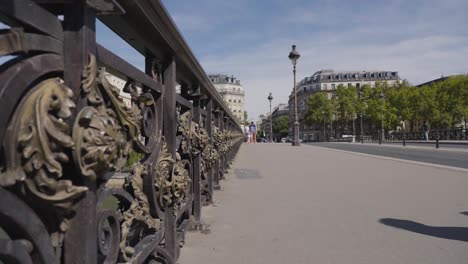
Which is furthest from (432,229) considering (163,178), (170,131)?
(163,178)

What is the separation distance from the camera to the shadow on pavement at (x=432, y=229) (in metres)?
4.68

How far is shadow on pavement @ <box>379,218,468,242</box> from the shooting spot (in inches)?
184

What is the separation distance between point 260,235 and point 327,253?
3.06ft

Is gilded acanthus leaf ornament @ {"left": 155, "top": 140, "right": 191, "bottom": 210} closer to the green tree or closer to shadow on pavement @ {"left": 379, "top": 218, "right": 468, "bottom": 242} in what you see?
shadow on pavement @ {"left": 379, "top": 218, "right": 468, "bottom": 242}

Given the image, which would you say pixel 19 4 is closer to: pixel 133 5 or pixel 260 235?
pixel 133 5

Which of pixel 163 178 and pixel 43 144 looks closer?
pixel 43 144

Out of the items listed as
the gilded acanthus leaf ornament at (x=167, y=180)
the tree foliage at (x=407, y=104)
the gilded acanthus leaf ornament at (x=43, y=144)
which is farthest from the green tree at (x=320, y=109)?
the gilded acanthus leaf ornament at (x=43, y=144)

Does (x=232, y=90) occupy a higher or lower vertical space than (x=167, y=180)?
higher

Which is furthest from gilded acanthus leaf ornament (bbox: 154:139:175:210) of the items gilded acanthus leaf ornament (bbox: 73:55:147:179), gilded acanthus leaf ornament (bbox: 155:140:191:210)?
gilded acanthus leaf ornament (bbox: 73:55:147:179)

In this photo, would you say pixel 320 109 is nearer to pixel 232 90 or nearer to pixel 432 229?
pixel 232 90

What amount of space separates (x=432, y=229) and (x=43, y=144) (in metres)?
5.07

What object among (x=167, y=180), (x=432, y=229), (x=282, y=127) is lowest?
(x=432, y=229)

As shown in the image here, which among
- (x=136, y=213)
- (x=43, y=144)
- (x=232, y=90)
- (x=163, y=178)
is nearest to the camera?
(x=43, y=144)

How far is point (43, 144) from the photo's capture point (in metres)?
1.25
